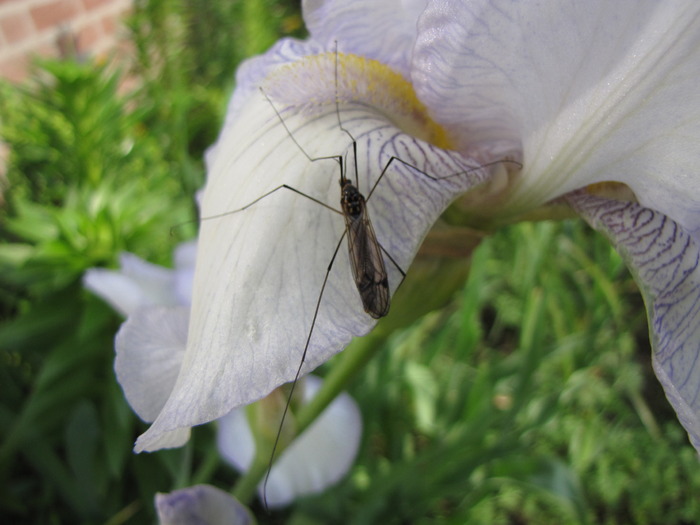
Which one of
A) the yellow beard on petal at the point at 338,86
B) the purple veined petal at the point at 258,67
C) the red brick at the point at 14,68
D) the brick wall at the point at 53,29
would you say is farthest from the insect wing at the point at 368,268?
the red brick at the point at 14,68

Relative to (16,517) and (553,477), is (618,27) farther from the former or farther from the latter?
(16,517)

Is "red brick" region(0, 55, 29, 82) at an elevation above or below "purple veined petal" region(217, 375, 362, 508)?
below

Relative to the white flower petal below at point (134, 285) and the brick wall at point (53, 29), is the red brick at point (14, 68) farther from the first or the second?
the white flower petal below at point (134, 285)

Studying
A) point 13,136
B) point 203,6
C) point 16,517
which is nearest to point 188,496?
point 16,517

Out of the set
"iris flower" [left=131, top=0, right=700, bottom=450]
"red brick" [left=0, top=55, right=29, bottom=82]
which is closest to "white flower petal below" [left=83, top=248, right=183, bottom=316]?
"iris flower" [left=131, top=0, right=700, bottom=450]

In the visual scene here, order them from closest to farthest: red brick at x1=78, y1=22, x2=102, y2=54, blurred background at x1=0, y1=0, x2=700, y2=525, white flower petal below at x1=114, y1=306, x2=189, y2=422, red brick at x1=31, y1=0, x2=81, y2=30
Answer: white flower petal below at x1=114, y1=306, x2=189, y2=422 → blurred background at x1=0, y1=0, x2=700, y2=525 → red brick at x1=31, y1=0, x2=81, y2=30 → red brick at x1=78, y1=22, x2=102, y2=54

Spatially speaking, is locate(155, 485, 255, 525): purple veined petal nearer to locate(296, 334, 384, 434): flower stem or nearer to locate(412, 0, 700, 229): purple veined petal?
locate(296, 334, 384, 434): flower stem

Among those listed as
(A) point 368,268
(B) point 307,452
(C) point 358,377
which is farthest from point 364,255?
(C) point 358,377
